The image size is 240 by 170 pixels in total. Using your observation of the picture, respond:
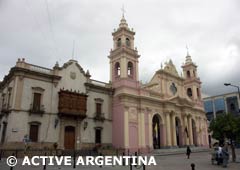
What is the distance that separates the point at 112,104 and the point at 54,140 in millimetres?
10214

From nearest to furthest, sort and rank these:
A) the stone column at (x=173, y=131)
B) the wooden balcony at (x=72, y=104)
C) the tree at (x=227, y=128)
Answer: the tree at (x=227, y=128) < the wooden balcony at (x=72, y=104) < the stone column at (x=173, y=131)

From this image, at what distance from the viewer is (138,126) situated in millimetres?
32406

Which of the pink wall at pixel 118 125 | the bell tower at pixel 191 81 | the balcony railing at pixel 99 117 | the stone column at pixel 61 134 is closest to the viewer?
the stone column at pixel 61 134

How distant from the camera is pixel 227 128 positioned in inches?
733

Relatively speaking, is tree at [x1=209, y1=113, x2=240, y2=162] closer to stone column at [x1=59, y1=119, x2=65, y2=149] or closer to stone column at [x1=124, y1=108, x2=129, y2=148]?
stone column at [x1=124, y1=108, x2=129, y2=148]

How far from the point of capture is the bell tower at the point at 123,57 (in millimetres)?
33188

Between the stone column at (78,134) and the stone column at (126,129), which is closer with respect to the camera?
the stone column at (78,134)

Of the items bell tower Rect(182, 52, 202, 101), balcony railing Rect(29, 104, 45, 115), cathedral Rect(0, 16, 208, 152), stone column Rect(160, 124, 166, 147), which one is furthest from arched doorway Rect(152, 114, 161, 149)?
balcony railing Rect(29, 104, 45, 115)

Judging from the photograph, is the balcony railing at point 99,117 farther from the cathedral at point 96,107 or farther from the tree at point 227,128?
the tree at point 227,128

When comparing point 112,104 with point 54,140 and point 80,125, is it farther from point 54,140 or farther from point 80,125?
point 54,140

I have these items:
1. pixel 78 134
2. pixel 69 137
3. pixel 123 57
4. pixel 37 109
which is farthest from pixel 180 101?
pixel 37 109

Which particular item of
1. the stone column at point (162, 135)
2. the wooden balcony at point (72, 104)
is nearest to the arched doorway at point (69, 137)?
the wooden balcony at point (72, 104)

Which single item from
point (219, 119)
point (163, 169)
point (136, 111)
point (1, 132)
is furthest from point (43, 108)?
point (219, 119)

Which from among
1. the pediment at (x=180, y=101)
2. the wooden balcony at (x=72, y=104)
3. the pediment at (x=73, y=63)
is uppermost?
the pediment at (x=73, y=63)
